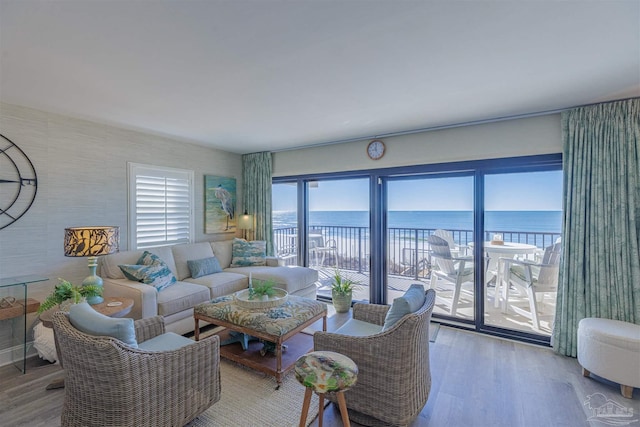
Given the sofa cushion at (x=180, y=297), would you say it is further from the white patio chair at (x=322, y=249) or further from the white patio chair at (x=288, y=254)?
the white patio chair at (x=322, y=249)

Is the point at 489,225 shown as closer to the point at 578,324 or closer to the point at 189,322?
the point at 578,324

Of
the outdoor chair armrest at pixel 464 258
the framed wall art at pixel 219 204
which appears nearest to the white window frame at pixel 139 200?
the framed wall art at pixel 219 204

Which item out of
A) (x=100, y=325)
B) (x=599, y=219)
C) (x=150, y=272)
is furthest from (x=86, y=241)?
(x=599, y=219)

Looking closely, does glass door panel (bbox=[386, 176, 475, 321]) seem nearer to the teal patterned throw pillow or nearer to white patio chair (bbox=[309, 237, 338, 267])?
white patio chair (bbox=[309, 237, 338, 267])

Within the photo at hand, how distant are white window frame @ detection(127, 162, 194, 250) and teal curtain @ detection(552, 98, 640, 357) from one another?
4.78m

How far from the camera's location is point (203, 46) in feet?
5.86

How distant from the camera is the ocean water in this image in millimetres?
3139

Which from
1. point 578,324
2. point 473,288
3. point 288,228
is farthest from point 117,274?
point 578,324

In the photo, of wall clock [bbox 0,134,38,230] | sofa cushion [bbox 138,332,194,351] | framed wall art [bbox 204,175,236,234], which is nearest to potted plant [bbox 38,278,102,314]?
sofa cushion [bbox 138,332,194,351]

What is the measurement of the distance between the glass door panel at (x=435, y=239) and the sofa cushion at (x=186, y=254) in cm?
274

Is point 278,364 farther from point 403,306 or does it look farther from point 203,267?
point 203,267

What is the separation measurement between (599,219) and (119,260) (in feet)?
16.8

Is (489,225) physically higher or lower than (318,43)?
lower

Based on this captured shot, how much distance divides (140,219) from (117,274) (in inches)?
32.7
